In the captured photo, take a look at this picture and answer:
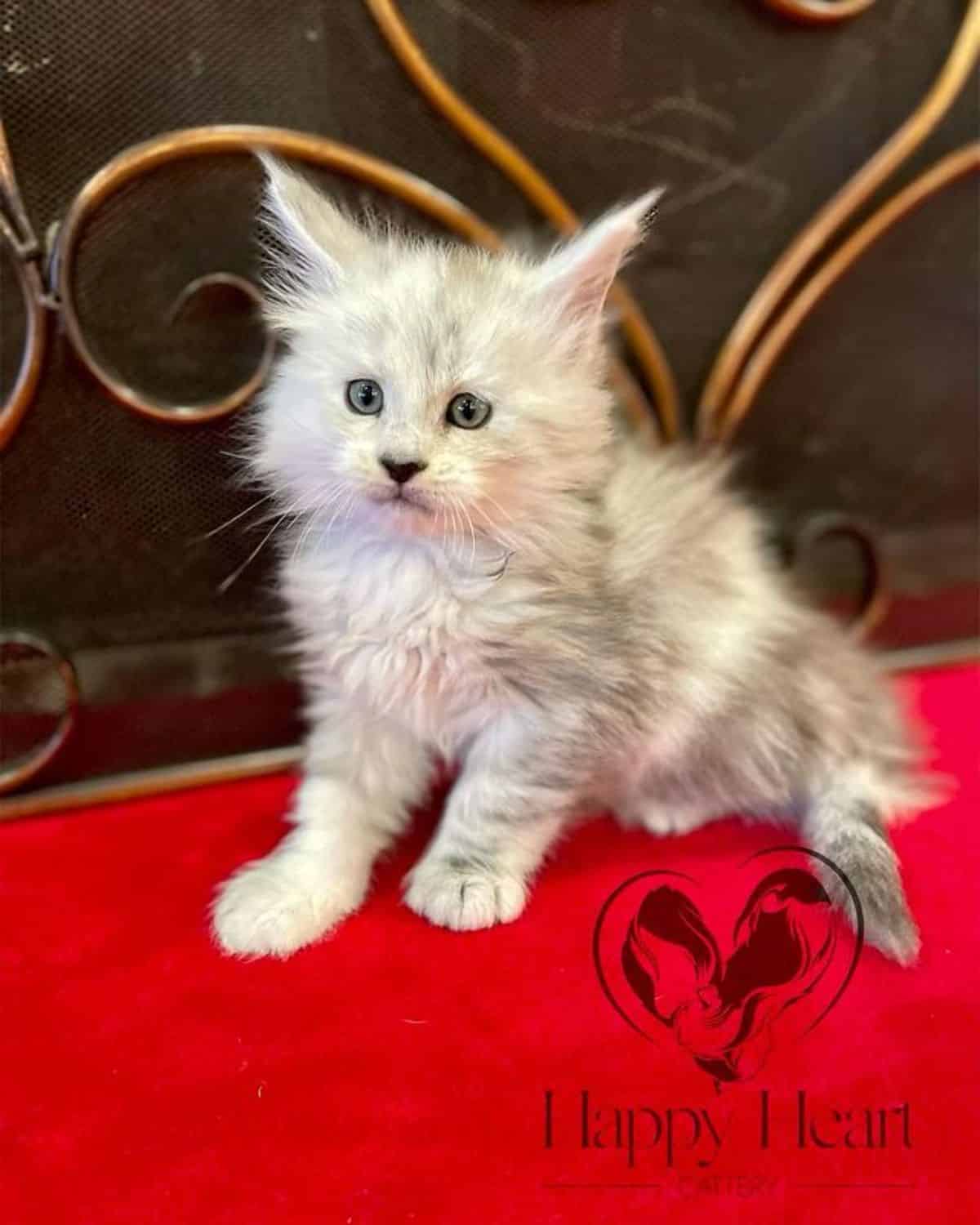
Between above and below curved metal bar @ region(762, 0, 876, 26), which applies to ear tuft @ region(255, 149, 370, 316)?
below

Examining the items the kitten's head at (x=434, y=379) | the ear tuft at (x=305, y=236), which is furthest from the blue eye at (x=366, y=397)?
the ear tuft at (x=305, y=236)

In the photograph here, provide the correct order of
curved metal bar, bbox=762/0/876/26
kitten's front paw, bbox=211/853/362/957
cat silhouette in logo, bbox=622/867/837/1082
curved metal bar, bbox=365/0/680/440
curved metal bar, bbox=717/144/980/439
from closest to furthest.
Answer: cat silhouette in logo, bbox=622/867/837/1082 < kitten's front paw, bbox=211/853/362/957 < curved metal bar, bbox=365/0/680/440 < curved metal bar, bbox=762/0/876/26 < curved metal bar, bbox=717/144/980/439

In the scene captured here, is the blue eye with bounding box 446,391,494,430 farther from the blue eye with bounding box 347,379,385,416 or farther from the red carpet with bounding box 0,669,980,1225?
the red carpet with bounding box 0,669,980,1225

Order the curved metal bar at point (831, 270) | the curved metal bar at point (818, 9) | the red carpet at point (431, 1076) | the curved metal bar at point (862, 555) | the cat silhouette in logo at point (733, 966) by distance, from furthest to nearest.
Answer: the curved metal bar at point (862, 555)
the curved metal bar at point (831, 270)
the curved metal bar at point (818, 9)
the cat silhouette in logo at point (733, 966)
the red carpet at point (431, 1076)

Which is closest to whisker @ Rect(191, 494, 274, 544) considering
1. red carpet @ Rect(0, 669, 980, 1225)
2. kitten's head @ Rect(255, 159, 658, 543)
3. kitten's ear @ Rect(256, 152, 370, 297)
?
kitten's head @ Rect(255, 159, 658, 543)

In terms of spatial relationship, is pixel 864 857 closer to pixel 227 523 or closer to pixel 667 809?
pixel 667 809

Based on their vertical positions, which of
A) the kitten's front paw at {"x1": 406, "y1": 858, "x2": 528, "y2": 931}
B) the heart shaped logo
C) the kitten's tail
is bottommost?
the kitten's front paw at {"x1": 406, "y1": 858, "x2": 528, "y2": 931}

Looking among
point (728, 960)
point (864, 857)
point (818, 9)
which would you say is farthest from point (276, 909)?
point (818, 9)

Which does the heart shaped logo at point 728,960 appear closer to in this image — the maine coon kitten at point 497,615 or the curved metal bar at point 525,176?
the maine coon kitten at point 497,615
